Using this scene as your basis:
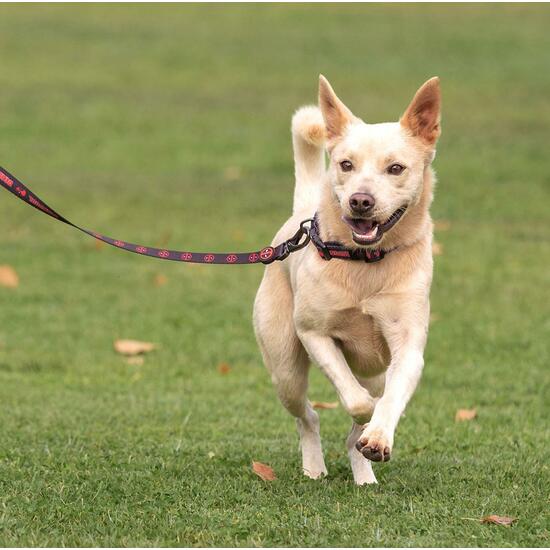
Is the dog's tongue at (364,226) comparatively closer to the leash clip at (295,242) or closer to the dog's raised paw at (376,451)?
the leash clip at (295,242)

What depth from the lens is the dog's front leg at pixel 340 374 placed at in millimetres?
5293

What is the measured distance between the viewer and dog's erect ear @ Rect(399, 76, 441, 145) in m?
5.35

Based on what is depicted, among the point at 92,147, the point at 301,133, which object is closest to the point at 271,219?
the point at 92,147

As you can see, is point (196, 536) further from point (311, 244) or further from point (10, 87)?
point (10, 87)

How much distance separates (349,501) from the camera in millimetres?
5430

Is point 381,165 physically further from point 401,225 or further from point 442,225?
point 442,225

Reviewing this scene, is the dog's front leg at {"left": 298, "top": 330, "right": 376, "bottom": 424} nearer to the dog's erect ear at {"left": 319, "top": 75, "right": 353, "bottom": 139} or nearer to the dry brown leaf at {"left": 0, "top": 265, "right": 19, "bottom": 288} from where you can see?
the dog's erect ear at {"left": 319, "top": 75, "right": 353, "bottom": 139}

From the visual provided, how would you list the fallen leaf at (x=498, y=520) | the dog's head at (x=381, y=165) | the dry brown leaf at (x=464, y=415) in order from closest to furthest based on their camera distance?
the fallen leaf at (x=498, y=520), the dog's head at (x=381, y=165), the dry brown leaf at (x=464, y=415)

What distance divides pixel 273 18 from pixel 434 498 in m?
23.4

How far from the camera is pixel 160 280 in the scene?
1170 cm

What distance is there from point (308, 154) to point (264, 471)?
1601 millimetres

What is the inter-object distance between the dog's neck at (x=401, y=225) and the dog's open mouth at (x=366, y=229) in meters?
0.17

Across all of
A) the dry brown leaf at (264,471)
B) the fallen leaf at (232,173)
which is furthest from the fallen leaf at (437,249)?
the dry brown leaf at (264,471)

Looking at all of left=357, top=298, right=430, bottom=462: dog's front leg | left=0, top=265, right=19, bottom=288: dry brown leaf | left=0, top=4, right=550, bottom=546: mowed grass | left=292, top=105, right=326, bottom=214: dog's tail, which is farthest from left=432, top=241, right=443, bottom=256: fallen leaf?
left=357, top=298, right=430, bottom=462: dog's front leg
